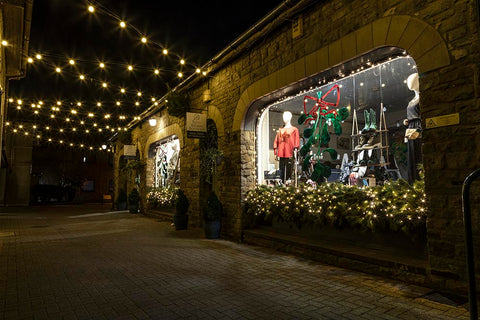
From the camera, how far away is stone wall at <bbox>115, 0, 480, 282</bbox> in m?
3.58

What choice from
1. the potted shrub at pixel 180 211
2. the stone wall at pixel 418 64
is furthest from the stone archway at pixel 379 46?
the potted shrub at pixel 180 211

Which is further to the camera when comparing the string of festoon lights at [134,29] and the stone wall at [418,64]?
the string of festoon lights at [134,29]

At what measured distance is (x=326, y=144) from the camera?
23.5ft

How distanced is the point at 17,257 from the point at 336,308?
5.81m

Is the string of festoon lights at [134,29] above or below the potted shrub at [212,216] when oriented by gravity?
above

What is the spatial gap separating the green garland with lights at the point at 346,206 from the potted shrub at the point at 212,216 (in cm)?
74

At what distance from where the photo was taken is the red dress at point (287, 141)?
7.62 meters

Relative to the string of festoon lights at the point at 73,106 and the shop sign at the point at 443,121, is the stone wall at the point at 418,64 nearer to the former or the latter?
the shop sign at the point at 443,121

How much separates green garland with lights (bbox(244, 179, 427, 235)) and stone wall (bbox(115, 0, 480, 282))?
418 mm

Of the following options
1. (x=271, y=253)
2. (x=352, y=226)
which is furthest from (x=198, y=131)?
(x=352, y=226)

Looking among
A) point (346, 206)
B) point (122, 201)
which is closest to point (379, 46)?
point (346, 206)

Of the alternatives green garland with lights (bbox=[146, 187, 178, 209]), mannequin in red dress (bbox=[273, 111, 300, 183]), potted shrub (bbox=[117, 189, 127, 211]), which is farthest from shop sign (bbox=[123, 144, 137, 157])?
mannequin in red dress (bbox=[273, 111, 300, 183])

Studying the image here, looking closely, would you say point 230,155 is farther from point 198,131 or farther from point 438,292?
point 438,292

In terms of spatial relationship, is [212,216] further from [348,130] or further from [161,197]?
[161,197]
